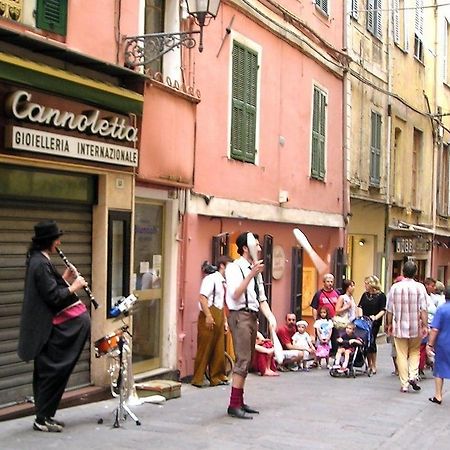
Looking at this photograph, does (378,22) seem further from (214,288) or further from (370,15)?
(214,288)

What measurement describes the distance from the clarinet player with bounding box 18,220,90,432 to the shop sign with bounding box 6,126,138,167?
1064 millimetres

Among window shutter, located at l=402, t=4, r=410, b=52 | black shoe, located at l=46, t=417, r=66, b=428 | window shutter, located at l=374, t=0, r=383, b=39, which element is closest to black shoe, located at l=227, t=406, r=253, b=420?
black shoe, located at l=46, t=417, r=66, b=428

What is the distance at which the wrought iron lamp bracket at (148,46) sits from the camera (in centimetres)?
1070

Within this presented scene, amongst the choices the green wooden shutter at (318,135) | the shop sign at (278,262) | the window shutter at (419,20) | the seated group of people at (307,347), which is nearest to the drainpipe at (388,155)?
the window shutter at (419,20)

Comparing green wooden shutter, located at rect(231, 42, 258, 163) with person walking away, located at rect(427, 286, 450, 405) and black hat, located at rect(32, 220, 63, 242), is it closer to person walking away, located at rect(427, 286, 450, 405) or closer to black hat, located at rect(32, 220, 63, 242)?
person walking away, located at rect(427, 286, 450, 405)

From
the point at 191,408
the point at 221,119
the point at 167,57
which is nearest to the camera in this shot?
the point at 191,408

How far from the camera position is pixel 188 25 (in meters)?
12.4

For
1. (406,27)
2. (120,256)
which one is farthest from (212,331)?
(406,27)

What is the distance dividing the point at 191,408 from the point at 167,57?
462 cm

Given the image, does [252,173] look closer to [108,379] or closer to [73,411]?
[108,379]

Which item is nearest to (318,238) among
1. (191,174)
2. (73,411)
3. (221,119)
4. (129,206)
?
(221,119)

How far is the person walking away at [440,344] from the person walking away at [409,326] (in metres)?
1.02

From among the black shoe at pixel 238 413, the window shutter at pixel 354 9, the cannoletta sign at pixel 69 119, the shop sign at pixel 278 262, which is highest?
the window shutter at pixel 354 9

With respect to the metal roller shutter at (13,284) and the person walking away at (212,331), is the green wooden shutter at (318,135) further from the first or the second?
the metal roller shutter at (13,284)
